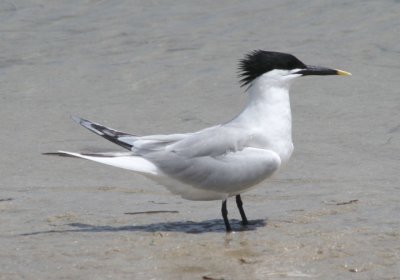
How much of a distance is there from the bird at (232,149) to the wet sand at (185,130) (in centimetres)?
24

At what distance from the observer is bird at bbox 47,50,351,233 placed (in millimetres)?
5422

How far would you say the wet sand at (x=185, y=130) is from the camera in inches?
189

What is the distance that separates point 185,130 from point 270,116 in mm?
1967

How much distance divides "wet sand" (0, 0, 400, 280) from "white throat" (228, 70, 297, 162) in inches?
16.5

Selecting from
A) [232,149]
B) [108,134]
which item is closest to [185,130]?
[108,134]

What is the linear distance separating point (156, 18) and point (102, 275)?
6.27m

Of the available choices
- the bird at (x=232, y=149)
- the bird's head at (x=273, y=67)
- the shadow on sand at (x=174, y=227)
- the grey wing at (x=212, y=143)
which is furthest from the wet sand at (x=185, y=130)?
the bird's head at (x=273, y=67)

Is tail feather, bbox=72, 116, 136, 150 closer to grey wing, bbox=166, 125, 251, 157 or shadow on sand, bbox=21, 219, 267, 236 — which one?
grey wing, bbox=166, 125, 251, 157

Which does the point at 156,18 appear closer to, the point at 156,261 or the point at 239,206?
the point at 239,206

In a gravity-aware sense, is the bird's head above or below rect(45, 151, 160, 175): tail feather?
above

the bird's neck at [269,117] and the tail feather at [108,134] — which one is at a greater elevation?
the bird's neck at [269,117]

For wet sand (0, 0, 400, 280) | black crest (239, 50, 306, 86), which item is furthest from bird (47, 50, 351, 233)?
wet sand (0, 0, 400, 280)

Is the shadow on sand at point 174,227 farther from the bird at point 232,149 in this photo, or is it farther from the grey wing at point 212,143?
the grey wing at point 212,143

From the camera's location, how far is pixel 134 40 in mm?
9938
